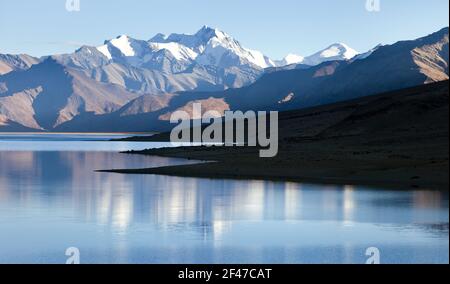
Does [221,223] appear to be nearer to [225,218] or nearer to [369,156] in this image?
[225,218]

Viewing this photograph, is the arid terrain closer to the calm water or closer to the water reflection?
the water reflection

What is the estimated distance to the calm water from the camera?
41500 mm

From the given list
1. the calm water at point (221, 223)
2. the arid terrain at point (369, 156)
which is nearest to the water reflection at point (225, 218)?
the calm water at point (221, 223)

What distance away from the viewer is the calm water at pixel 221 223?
4150 centimetres

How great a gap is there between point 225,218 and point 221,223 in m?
2.89

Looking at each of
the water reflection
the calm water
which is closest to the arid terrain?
the water reflection

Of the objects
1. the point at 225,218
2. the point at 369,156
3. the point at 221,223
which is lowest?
the point at 221,223

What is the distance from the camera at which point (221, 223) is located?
53688 mm

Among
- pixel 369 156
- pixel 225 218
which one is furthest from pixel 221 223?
pixel 369 156

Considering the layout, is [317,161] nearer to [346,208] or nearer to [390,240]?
[346,208]

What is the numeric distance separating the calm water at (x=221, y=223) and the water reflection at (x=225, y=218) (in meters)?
0.07
